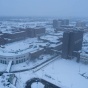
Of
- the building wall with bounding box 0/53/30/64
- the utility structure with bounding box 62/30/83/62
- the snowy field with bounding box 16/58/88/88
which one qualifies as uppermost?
the utility structure with bounding box 62/30/83/62

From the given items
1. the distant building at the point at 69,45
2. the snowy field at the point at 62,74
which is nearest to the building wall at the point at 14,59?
the snowy field at the point at 62,74

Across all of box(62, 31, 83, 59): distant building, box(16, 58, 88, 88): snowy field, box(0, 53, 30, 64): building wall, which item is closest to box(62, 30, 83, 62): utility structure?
box(62, 31, 83, 59): distant building

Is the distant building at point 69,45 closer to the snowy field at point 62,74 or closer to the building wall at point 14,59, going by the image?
the snowy field at point 62,74

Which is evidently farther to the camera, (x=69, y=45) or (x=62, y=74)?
(x=69, y=45)

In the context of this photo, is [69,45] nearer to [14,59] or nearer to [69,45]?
[69,45]

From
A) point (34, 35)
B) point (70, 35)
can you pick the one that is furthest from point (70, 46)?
point (34, 35)

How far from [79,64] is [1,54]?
19.4 metres

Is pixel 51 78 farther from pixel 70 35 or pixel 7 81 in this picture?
pixel 70 35

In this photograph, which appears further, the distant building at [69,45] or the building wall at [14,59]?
the distant building at [69,45]

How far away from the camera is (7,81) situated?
2570cm

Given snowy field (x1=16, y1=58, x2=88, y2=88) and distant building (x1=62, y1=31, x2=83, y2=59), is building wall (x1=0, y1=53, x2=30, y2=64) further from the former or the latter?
distant building (x1=62, y1=31, x2=83, y2=59)

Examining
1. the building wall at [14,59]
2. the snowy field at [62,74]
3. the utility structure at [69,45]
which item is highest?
the utility structure at [69,45]

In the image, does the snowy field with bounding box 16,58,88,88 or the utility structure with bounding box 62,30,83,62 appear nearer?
the snowy field with bounding box 16,58,88,88

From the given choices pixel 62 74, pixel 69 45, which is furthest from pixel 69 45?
pixel 62 74
